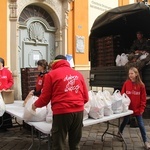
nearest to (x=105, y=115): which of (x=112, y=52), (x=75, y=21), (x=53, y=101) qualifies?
(x=53, y=101)

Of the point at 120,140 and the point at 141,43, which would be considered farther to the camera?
the point at 141,43

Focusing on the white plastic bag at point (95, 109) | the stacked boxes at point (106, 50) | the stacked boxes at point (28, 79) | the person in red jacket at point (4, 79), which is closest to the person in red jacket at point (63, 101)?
the white plastic bag at point (95, 109)

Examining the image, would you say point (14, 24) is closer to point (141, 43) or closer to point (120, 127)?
point (141, 43)

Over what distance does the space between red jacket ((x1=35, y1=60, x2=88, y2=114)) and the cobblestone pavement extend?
1666 millimetres

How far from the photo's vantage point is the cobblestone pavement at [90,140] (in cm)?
496

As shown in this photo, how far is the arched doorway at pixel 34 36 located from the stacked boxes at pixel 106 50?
13.2 ft

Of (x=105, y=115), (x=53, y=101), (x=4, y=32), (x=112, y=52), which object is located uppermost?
(x=4, y=32)

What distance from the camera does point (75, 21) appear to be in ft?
42.2

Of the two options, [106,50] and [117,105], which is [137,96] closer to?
[117,105]

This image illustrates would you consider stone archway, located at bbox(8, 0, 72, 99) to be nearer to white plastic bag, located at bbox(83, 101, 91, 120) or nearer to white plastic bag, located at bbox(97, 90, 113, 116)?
white plastic bag, located at bbox(97, 90, 113, 116)

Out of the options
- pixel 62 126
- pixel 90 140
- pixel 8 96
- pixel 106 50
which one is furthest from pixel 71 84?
pixel 106 50

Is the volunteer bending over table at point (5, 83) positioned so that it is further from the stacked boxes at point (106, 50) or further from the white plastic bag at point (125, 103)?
the stacked boxes at point (106, 50)

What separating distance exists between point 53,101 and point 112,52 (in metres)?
4.49

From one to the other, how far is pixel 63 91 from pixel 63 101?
0.37 feet
